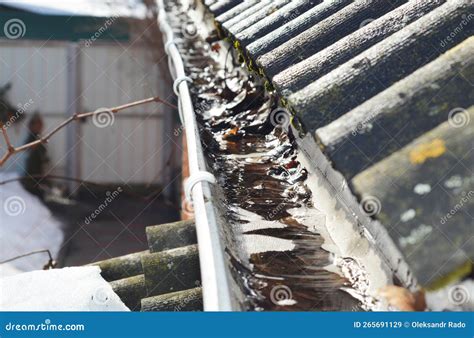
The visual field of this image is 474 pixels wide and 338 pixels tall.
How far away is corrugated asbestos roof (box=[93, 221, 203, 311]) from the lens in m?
2.31

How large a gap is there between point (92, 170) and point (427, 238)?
8730mm

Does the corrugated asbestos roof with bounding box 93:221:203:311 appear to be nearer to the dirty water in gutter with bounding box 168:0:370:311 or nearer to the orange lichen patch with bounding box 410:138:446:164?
the dirty water in gutter with bounding box 168:0:370:311

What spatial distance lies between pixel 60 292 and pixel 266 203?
887 mm

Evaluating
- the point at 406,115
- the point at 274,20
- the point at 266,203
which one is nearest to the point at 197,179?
the point at 266,203

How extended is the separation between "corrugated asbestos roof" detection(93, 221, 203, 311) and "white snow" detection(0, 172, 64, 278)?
4425mm

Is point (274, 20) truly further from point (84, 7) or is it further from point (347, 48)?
point (84, 7)

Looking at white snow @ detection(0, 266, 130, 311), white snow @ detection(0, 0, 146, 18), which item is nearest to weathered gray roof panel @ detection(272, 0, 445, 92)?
white snow @ detection(0, 266, 130, 311)

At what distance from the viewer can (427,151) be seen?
1.78 m

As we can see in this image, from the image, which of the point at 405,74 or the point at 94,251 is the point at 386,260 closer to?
the point at 405,74

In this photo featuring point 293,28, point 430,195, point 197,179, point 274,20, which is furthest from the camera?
point 274,20

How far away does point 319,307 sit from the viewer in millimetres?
1868

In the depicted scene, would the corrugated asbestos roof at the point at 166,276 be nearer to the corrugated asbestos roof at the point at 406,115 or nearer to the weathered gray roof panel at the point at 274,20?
the corrugated asbestos roof at the point at 406,115

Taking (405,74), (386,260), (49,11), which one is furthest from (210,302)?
(49,11)

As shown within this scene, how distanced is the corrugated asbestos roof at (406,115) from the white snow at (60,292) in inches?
40.9
